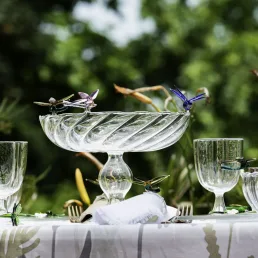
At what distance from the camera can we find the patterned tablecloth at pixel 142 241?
1.15 m

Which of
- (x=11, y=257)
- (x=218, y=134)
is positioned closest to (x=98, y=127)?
(x=11, y=257)

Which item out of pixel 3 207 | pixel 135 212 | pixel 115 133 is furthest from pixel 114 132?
pixel 3 207

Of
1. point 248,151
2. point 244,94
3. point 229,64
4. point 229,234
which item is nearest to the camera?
point 229,234

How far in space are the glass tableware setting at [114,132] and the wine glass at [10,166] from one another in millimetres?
74

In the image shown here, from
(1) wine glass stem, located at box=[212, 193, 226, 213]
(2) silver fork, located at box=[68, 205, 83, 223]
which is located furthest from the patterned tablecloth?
(1) wine glass stem, located at box=[212, 193, 226, 213]

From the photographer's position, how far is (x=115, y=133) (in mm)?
1374

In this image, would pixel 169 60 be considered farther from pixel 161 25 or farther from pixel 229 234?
pixel 229 234

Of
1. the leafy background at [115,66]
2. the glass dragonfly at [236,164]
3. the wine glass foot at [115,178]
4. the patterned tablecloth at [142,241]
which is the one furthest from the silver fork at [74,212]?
the leafy background at [115,66]

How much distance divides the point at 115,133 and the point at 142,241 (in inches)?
10.9

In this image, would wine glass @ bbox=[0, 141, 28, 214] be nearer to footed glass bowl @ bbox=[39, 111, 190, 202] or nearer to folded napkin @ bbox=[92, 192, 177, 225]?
footed glass bowl @ bbox=[39, 111, 190, 202]

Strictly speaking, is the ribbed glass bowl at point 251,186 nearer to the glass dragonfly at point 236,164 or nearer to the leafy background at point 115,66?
the glass dragonfly at point 236,164

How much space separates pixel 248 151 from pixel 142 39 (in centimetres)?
313

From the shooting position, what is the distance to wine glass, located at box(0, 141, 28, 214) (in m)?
1.42

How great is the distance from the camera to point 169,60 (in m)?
9.56
